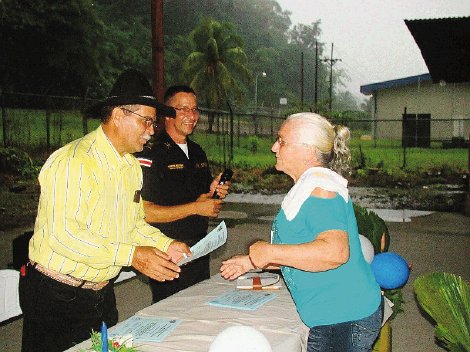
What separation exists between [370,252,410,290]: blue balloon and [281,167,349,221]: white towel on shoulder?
4.43 ft

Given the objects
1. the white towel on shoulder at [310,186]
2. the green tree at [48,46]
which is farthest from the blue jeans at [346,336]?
the green tree at [48,46]

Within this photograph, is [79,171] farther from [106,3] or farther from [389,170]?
[106,3]

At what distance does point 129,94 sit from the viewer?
231 centimetres

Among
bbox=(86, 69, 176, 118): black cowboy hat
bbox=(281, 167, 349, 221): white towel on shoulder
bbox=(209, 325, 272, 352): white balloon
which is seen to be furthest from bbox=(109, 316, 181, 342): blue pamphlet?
bbox=(86, 69, 176, 118): black cowboy hat

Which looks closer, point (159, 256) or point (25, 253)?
point (159, 256)

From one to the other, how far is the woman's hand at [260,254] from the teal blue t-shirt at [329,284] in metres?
0.12

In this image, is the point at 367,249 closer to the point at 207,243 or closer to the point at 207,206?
the point at 207,206

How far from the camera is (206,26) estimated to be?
3102 centimetres

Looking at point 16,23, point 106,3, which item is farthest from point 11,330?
point 106,3

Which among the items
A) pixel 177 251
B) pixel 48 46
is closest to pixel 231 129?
pixel 48 46

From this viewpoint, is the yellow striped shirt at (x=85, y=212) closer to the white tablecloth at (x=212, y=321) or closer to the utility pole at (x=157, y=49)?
the white tablecloth at (x=212, y=321)

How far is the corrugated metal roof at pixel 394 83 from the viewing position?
21.1 meters

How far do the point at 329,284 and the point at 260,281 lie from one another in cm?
90

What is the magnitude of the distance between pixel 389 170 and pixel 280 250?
16.5 m
